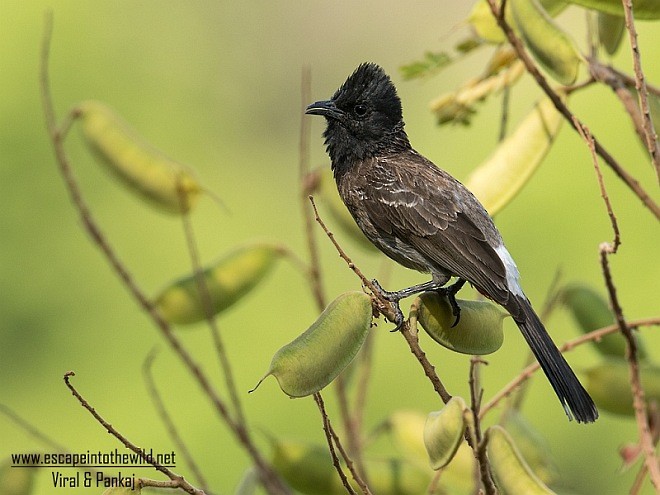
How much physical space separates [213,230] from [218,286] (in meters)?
2.76

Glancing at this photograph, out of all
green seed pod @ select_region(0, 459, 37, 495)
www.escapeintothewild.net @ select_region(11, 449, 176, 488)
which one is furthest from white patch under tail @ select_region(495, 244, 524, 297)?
green seed pod @ select_region(0, 459, 37, 495)

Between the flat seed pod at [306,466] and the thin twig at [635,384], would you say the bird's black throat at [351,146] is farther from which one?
the thin twig at [635,384]

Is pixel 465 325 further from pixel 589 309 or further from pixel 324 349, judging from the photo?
pixel 589 309

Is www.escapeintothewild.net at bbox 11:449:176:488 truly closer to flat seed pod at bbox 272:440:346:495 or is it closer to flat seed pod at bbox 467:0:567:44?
flat seed pod at bbox 272:440:346:495

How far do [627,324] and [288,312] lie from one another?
10.1ft

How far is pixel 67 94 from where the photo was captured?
6902mm

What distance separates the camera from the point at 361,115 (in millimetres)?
3896

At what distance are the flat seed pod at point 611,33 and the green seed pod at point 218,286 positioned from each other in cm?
133

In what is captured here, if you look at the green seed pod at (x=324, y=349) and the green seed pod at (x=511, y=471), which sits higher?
the green seed pod at (x=324, y=349)

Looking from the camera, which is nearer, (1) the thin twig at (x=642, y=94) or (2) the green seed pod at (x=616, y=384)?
(1) the thin twig at (x=642, y=94)

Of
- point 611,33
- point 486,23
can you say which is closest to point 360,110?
point 486,23

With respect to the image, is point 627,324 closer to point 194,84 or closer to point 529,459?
point 529,459

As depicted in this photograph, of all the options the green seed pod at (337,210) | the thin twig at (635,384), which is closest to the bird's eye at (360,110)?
the green seed pod at (337,210)

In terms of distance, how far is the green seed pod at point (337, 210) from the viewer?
11.7 ft
